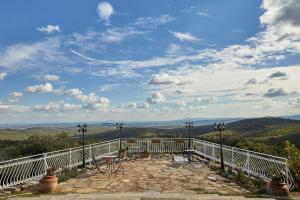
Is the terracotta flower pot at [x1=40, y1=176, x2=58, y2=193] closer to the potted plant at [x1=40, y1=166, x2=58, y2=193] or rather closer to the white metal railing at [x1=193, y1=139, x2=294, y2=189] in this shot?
the potted plant at [x1=40, y1=166, x2=58, y2=193]

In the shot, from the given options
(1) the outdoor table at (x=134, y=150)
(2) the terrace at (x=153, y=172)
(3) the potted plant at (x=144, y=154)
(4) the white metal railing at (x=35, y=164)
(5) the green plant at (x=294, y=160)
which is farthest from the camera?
(1) the outdoor table at (x=134, y=150)

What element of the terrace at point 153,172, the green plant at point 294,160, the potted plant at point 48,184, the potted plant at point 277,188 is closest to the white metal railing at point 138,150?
the terrace at point 153,172

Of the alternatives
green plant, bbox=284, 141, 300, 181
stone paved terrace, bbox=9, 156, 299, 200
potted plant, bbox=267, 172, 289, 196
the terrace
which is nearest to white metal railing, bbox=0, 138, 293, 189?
the terrace

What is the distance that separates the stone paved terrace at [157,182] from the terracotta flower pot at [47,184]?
345 mm

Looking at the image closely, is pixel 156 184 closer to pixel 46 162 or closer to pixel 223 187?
pixel 223 187

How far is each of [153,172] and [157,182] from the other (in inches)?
73.4

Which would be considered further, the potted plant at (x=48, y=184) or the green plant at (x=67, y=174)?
the green plant at (x=67, y=174)

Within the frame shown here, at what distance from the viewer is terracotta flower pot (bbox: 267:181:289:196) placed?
8.05 metres

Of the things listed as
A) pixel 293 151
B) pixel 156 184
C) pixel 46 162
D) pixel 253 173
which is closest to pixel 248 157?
pixel 253 173

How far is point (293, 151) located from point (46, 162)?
7.73m

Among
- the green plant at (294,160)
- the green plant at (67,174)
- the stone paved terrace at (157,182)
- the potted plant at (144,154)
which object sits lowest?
the stone paved terrace at (157,182)

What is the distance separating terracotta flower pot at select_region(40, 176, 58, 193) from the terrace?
0.25 m

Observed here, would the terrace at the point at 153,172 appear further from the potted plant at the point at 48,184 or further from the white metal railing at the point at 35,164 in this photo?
the potted plant at the point at 48,184

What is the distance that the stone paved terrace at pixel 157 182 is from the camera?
9.59m
